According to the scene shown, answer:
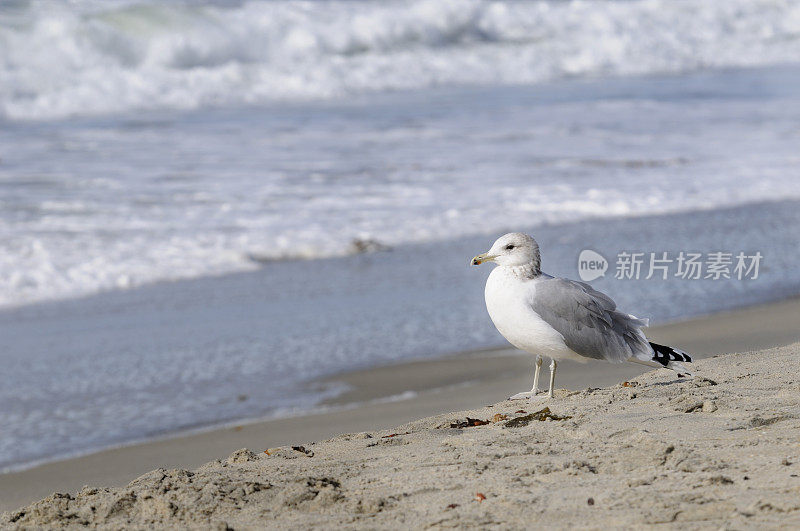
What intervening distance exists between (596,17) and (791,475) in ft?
89.1

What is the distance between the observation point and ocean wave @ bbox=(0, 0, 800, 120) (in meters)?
19.2

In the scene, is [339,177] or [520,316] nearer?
[520,316]

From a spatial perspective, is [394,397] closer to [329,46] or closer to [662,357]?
[662,357]

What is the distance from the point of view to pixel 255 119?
52.2 feet

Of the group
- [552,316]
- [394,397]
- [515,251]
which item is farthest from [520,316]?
[394,397]

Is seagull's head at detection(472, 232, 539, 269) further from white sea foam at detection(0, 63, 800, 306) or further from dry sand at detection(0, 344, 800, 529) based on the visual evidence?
white sea foam at detection(0, 63, 800, 306)

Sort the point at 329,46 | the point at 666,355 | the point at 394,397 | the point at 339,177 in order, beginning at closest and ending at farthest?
the point at 666,355 < the point at 394,397 < the point at 339,177 < the point at 329,46

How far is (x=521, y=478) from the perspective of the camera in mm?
2994

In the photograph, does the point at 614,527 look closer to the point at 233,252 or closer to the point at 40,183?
the point at 233,252

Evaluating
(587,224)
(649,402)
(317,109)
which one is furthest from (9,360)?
(317,109)

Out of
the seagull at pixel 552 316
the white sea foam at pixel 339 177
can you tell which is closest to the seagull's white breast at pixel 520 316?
the seagull at pixel 552 316

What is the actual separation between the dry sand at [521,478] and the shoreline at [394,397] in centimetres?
81

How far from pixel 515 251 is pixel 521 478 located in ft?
3.92

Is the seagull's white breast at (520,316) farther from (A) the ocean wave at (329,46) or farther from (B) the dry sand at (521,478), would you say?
(A) the ocean wave at (329,46)
